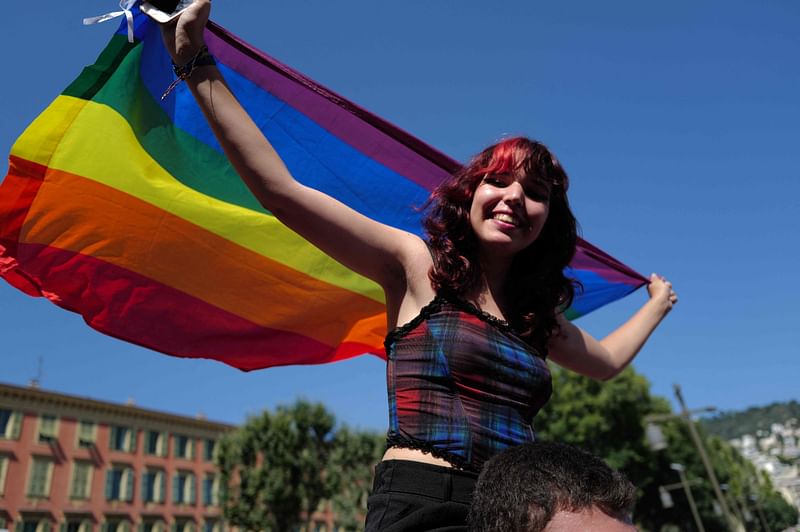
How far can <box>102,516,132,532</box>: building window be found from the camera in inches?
1831

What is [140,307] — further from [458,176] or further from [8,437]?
[8,437]

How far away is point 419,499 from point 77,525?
50.6 meters

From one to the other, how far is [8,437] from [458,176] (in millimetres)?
48018

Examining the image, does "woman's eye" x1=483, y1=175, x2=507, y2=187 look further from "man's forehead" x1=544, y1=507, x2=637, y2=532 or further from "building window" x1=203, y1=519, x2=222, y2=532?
"building window" x1=203, y1=519, x2=222, y2=532

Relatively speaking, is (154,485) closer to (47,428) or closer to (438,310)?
(47,428)

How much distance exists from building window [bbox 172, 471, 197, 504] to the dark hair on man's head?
55919 mm

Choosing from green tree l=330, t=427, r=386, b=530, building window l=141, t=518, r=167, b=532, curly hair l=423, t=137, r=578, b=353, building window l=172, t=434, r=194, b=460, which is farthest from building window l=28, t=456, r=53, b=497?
curly hair l=423, t=137, r=578, b=353

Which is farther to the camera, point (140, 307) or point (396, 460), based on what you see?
point (140, 307)

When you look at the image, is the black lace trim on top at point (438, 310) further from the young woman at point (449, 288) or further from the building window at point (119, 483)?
the building window at point (119, 483)

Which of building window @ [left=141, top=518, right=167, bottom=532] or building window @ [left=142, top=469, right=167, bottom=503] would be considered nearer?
building window @ [left=141, top=518, right=167, bottom=532]

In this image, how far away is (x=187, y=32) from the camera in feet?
6.82

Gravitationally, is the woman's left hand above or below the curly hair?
above

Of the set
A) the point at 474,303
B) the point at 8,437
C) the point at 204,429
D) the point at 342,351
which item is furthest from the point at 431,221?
the point at 204,429

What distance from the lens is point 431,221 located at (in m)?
2.44
